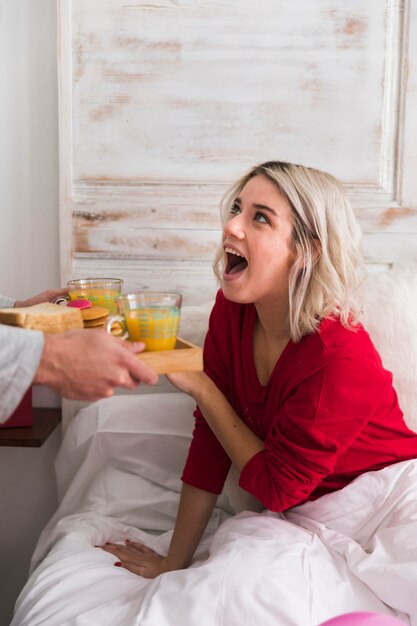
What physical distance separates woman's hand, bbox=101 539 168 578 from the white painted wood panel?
750mm

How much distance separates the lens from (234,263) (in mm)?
1584

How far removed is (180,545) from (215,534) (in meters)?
0.11

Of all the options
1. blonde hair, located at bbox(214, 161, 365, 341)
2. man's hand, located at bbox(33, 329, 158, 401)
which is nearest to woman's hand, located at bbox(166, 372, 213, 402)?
blonde hair, located at bbox(214, 161, 365, 341)

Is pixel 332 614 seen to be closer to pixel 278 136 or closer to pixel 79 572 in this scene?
pixel 79 572

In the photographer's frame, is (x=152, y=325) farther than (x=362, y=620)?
Yes

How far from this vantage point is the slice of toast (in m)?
1.24

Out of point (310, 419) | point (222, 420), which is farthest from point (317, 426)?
point (222, 420)

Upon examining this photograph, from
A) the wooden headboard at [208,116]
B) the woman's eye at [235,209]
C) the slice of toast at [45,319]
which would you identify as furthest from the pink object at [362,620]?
the wooden headboard at [208,116]

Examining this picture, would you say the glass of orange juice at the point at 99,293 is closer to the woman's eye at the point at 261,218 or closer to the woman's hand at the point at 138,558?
the woman's eye at the point at 261,218

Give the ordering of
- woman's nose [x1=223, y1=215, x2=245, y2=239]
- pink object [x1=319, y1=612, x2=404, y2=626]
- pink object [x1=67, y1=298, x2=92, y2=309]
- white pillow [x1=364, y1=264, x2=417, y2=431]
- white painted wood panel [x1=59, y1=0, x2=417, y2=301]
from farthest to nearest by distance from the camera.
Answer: white painted wood panel [x1=59, y1=0, x2=417, y2=301] < white pillow [x1=364, y1=264, x2=417, y2=431] < woman's nose [x1=223, y1=215, x2=245, y2=239] < pink object [x1=67, y1=298, x2=92, y2=309] < pink object [x1=319, y1=612, x2=404, y2=626]

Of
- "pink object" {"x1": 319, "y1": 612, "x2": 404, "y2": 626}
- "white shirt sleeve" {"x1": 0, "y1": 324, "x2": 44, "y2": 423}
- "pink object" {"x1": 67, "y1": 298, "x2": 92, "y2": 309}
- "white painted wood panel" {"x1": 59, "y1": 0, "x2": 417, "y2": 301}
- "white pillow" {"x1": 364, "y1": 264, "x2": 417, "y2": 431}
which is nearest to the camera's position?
"pink object" {"x1": 319, "y1": 612, "x2": 404, "y2": 626}

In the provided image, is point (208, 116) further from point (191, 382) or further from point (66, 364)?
point (66, 364)

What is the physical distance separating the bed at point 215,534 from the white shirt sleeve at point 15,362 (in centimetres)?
41

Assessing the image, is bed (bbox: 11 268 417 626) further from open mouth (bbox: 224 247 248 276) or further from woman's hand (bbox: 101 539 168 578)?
open mouth (bbox: 224 247 248 276)
